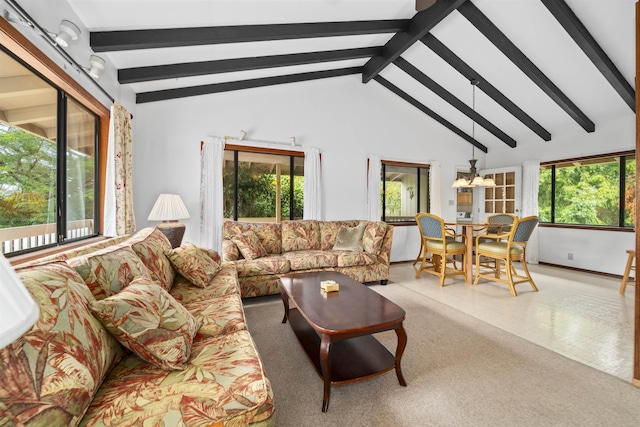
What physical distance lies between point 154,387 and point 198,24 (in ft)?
9.46

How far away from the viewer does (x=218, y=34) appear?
2.58 metres

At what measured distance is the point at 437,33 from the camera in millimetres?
3480

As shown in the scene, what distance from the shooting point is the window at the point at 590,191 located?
412 centimetres

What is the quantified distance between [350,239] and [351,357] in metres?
2.17

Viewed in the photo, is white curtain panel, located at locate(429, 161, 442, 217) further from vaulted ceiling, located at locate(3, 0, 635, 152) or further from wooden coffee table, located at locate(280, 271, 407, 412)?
wooden coffee table, located at locate(280, 271, 407, 412)

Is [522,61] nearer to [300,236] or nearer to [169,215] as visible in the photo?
Result: [300,236]

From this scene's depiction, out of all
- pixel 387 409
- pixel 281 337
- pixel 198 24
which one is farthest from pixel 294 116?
pixel 387 409

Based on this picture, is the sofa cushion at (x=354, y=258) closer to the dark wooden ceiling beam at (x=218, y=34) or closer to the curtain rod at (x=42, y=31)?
the dark wooden ceiling beam at (x=218, y=34)

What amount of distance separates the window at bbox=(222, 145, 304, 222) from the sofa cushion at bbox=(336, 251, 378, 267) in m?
1.36

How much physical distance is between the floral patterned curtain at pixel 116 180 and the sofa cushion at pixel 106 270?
1.40 meters

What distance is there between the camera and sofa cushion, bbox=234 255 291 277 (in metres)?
3.04

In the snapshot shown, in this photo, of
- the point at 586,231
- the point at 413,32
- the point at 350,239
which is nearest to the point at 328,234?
the point at 350,239

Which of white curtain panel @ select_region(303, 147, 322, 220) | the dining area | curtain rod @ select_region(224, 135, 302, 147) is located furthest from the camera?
white curtain panel @ select_region(303, 147, 322, 220)

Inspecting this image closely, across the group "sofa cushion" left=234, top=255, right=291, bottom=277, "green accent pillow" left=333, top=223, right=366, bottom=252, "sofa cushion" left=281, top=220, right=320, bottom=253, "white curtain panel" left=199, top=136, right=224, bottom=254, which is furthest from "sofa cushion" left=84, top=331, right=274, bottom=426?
"white curtain panel" left=199, top=136, right=224, bottom=254
